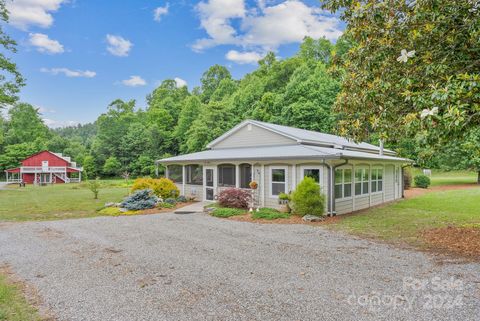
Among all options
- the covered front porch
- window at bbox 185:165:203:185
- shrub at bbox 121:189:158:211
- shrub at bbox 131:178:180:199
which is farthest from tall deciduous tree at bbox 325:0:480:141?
shrub at bbox 131:178:180:199

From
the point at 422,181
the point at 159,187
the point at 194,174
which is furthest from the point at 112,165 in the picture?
the point at 422,181

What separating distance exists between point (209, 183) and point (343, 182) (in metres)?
7.05

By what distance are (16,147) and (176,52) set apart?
34.3 metres

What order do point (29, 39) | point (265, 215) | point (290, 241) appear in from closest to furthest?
point (290, 241) → point (265, 215) → point (29, 39)

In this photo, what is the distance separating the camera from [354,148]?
58.3 feet

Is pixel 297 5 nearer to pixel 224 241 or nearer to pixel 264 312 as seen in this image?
pixel 224 241

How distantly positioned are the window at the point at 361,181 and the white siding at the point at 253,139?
3436 millimetres

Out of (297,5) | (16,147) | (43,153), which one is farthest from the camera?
(16,147)

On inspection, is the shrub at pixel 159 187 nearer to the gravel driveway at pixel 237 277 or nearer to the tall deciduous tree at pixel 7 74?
the gravel driveway at pixel 237 277

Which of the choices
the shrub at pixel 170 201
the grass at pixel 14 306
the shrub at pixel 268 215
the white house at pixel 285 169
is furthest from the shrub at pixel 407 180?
the grass at pixel 14 306

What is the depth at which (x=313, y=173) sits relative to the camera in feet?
39.1

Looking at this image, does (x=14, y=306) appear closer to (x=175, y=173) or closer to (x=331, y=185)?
(x=331, y=185)

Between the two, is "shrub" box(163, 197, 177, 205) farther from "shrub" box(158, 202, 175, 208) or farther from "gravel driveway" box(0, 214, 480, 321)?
"gravel driveway" box(0, 214, 480, 321)

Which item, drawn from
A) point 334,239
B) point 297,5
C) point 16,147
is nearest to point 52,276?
point 334,239
